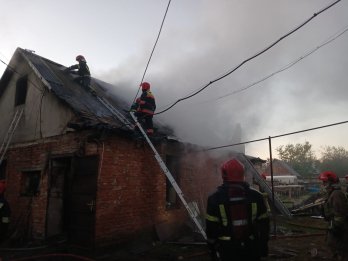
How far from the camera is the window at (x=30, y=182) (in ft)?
30.5

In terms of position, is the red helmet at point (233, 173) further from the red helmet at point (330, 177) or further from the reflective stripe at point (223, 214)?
the red helmet at point (330, 177)

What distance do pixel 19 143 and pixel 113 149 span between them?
4038 mm

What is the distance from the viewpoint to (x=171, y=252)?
7566 millimetres

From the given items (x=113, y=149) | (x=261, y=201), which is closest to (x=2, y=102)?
(x=113, y=149)

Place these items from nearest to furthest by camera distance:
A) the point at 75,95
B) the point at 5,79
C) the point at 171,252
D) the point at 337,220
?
the point at 337,220
the point at 171,252
the point at 75,95
the point at 5,79

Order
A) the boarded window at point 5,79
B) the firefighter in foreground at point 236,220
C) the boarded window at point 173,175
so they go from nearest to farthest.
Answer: the firefighter in foreground at point 236,220, the boarded window at point 173,175, the boarded window at point 5,79

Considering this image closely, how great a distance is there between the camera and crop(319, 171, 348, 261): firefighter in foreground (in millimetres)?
5574

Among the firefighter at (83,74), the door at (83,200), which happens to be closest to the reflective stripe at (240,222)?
the door at (83,200)

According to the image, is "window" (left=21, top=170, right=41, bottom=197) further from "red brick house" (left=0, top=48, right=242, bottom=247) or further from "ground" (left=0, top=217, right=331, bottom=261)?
"ground" (left=0, top=217, right=331, bottom=261)

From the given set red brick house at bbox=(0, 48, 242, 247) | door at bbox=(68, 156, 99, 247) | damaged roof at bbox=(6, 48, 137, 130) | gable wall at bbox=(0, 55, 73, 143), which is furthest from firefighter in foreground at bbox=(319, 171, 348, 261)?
gable wall at bbox=(0, 55, 73, 143)

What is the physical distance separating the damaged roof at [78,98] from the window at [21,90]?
744mm

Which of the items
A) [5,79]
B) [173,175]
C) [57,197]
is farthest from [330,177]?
[5,79]

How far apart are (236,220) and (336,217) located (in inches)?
128

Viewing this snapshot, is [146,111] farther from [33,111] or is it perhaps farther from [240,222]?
[240,222]
